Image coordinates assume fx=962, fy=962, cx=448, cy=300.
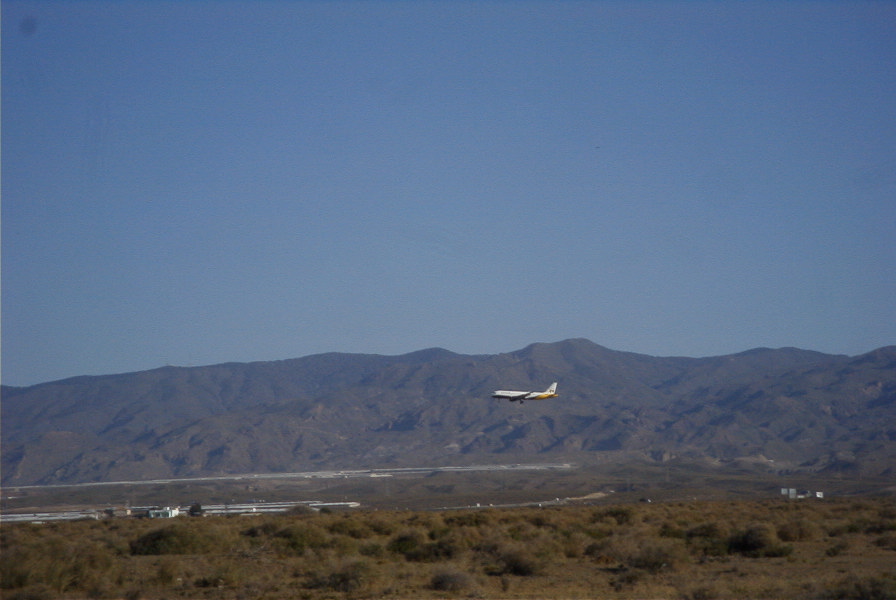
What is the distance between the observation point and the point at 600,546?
39125 millimetres

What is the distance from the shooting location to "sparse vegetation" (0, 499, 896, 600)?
29.1 m

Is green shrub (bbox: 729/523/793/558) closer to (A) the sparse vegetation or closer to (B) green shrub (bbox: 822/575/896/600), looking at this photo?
(A) the sparse vegetation

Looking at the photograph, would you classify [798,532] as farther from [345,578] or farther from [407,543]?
[345,578]

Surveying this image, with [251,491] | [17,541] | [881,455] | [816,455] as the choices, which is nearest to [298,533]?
A: [17,541]

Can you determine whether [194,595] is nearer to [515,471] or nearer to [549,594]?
[549,594]

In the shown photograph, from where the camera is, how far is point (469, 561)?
120 feet

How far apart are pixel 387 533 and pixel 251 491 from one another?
11738 cm

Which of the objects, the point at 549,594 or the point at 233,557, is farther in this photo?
the point at 233,557

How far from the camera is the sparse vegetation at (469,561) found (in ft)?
95.5

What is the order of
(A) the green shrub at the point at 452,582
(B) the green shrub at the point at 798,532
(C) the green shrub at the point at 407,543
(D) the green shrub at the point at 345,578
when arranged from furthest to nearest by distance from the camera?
(B) the green shrub at the point at 798,532 < (C) the green shrub at the point at 407,543 < (D) the green shrub at the point at 345,578 < (A) the green shrub at the point at 452,582

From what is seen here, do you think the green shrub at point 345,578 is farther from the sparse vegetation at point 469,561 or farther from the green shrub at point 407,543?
the green shrub at point 407,543

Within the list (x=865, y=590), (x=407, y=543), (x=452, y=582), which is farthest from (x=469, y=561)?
(x=865, y=590)

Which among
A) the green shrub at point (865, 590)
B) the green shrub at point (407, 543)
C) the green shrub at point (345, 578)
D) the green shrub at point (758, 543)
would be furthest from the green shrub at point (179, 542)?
the green shrub at point (865, 590)

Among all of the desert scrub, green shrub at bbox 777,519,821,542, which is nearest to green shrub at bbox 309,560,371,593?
the desert scrub
